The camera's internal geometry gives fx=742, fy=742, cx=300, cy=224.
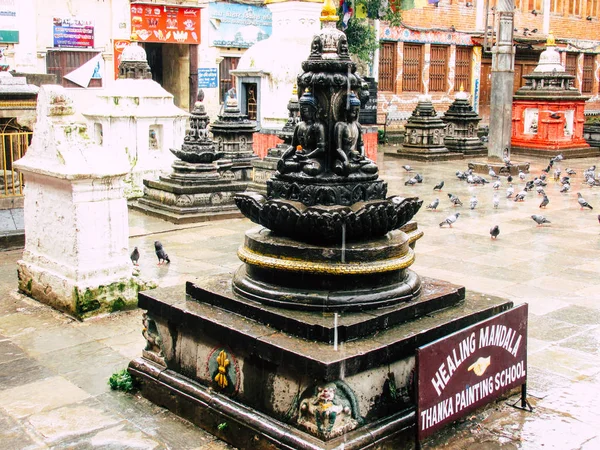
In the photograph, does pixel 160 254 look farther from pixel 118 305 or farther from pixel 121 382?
pixel 121 382

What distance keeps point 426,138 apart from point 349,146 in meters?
18.9

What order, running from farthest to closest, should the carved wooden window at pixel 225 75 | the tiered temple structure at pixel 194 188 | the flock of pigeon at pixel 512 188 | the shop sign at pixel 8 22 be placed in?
the carved wooden window at pixel 225 75, the shop sign at pixel 8 22, the tiered temple structure at pixel 194 188, the flock of pigeon at pixel 512 188

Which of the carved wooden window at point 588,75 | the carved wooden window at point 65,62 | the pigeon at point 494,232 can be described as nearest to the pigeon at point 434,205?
the pigeon at point 494,232

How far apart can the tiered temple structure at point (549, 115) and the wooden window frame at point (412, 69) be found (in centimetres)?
688

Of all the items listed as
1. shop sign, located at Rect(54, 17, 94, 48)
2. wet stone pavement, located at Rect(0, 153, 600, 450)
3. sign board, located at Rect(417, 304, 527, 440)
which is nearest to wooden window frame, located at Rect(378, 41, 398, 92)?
shop sign, located at Rect(54, 17, 94, 48)

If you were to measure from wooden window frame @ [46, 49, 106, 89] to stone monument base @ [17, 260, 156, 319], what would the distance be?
17.0 meters

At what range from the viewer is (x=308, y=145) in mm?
5328

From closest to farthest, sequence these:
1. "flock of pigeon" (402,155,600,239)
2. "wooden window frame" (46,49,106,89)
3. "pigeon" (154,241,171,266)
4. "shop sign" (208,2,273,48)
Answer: "pigeon" (154,241,171,266) < "flock of pigeon" (402,155,600,239) < "wooden window frame" (46,49,106,89) < "shop sign" (208,2,273,48)

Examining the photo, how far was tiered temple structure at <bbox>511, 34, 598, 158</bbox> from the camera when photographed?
24.4 metres

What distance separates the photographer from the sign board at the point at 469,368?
451 cm

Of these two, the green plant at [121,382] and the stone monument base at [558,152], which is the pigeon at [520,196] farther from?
the green plant at [121,382]

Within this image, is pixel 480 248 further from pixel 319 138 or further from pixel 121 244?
pixel 319 138

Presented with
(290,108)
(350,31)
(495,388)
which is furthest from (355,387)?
(350,31)

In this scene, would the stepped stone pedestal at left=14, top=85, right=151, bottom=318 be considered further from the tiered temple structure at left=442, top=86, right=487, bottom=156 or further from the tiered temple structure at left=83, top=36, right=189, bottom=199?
the tiered temple structure at left=442, top=86, right=487, bottom=156
